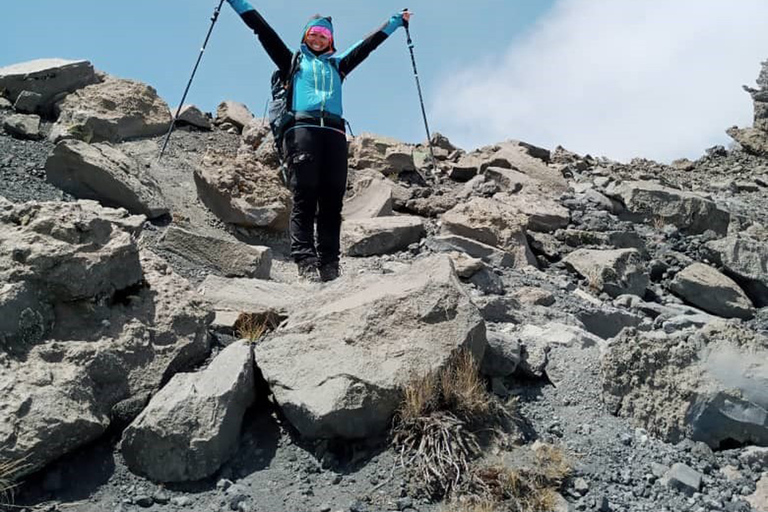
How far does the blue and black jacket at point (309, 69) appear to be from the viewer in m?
7.09

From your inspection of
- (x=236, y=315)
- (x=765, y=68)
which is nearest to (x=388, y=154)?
(x=236, y=315)

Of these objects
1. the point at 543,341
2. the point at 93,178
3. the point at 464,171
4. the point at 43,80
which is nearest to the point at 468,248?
the point at 543,341

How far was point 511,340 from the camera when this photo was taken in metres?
5.33

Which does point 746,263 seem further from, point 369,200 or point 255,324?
point 255,324

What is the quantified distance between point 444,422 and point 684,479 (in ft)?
4.49

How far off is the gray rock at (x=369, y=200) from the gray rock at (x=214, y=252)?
10.0ft

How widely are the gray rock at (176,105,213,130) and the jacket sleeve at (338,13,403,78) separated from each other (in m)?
6.63

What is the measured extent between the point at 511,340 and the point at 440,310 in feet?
2.27

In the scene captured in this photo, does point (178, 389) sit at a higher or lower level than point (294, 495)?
higher

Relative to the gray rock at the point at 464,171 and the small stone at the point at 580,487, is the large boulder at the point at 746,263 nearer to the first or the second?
the gray rock at the point at 464,171

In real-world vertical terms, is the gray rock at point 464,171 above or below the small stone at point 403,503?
above

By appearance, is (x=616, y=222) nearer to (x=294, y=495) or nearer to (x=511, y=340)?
(x=511, y=340)

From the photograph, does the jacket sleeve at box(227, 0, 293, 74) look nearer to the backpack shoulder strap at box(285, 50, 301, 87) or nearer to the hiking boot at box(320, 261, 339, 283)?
the backpack shoulder strap at box(285, 50, 301, 87)

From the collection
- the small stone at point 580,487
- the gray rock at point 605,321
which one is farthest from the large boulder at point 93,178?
the small stone at point 580,487
